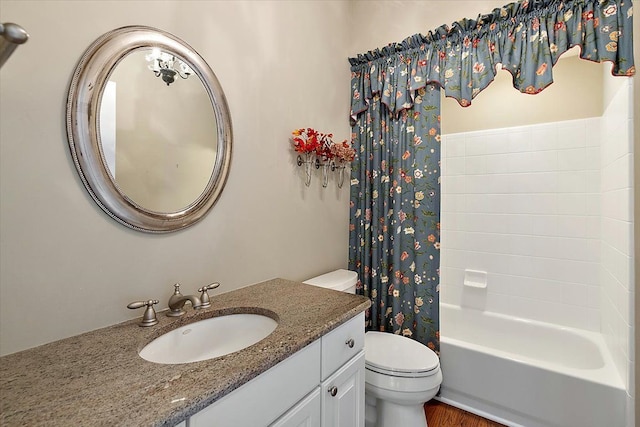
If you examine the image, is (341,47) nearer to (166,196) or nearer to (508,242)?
(166,196)

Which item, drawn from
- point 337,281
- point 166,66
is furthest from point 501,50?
point 166,66

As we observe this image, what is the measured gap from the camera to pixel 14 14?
2.64ft

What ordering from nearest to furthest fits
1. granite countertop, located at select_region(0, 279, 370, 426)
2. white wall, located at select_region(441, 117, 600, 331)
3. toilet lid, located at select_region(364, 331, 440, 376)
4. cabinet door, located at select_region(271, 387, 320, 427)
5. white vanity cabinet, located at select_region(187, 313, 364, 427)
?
1. granite countertop, located at select_region(0, 279, 370, 426)
2. white vanity cabinet, located at select_region(187, 313, 364, 427)
3. cabinet door, located at select_region(271, 387, 320, 427)
4. toilet lid, located at select_region(364, 331, 440, 376)
5. white wall, located at select_region(441, 117, 600, 331)

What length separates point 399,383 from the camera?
1518mm

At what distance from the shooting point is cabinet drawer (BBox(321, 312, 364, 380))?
1.05 meters

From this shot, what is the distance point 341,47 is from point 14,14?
189 centimetres

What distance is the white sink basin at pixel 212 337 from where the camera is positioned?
1027 mm

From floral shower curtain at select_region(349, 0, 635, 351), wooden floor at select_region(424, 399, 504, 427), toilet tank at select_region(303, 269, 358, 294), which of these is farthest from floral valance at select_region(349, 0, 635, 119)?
wooden floor at select_region(424, 399, 504, 427)

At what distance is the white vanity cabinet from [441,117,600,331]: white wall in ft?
5.75

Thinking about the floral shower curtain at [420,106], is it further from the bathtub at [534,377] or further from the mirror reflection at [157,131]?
the mirror reflection at [157,131]

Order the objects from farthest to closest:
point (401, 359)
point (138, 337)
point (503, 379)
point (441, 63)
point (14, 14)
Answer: point (441, 63)
point (503, 379)
point (401, 359)
point (138, 337)
point (14, 14)

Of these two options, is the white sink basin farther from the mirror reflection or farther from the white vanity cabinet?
the mirror reflection

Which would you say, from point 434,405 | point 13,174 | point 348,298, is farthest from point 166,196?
point 434,405

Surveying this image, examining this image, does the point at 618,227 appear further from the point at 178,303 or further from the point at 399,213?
the point at 178,303
